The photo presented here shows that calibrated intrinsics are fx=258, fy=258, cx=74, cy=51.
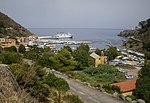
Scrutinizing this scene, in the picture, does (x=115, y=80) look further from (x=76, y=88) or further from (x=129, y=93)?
(x=76, y=88)

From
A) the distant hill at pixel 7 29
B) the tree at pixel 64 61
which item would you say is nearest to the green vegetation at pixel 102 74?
the tree at pixel 64 61

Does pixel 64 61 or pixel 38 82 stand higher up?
pixel 38 82

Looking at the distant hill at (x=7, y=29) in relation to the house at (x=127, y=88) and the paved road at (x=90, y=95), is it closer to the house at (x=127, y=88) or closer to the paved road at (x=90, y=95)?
the house at (x=127, y=88)

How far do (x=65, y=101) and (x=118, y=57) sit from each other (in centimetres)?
3786

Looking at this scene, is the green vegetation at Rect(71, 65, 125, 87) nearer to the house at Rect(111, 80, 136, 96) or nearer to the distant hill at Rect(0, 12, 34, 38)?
the house at Rect(111, 80, 136, 96)

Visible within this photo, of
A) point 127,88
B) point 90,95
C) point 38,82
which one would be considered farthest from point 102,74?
point 38,82

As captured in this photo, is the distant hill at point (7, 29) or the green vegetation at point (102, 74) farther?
the distant hill at point (7, 29)

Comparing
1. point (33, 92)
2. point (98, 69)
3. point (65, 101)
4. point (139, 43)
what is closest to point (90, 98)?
point (65, 101)

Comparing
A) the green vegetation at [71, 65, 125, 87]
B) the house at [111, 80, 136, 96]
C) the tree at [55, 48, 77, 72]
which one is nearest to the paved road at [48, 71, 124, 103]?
the house at [111, 80, 136, 96]

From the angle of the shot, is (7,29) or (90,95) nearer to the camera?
(90,95)

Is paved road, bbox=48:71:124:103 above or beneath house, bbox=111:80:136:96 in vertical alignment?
above

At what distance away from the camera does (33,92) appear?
22.3 ft

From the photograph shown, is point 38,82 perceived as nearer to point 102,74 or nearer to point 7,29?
point 102,74

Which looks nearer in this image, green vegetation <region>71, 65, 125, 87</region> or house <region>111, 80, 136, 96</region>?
house <region>111, 80, 136, 96</region>
